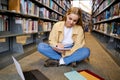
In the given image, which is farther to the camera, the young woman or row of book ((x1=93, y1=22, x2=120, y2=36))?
row of book ((x1=93, y1=22, x2=120, y2=36))

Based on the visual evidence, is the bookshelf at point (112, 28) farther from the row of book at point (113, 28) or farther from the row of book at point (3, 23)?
the row of book at point (3, 23)

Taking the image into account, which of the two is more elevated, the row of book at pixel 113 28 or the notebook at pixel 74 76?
the row of book at pixel 113 28

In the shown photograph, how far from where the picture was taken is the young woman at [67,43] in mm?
2092

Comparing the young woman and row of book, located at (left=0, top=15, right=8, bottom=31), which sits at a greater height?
row of book, located at (left=0, top=15, right=8, bottom=31)

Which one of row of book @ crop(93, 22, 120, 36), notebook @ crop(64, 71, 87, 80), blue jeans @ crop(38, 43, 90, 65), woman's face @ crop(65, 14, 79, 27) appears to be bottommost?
notebook @ crop(64, 71, 87, 80)

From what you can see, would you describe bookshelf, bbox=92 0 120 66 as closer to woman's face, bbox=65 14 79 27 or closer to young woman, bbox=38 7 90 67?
young woman, bbox=38 7 90 67

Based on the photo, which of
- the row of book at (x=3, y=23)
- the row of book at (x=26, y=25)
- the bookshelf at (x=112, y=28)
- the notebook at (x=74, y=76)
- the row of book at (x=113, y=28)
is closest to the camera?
the notebook at (x=74, y=76)

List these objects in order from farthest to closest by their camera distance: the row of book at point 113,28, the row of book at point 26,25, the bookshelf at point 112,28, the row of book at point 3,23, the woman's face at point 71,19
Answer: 1. the row of book at point 113,28
2. the bookshelf at point 112,28
3. the row of book at point 26,25
4. the row of book at point 3,23
5. the woman's face at point 71,19

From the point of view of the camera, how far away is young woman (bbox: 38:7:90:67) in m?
Result: 2.09

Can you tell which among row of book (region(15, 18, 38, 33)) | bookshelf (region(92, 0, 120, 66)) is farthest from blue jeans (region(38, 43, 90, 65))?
row of book (region(15, 18, 38, 33))

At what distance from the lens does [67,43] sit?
2.24 m

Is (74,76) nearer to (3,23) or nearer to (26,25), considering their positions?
(3,23)

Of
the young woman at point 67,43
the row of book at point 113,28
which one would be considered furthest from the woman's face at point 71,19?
the row of book at point 113,28

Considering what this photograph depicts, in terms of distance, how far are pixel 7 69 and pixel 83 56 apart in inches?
36.1
